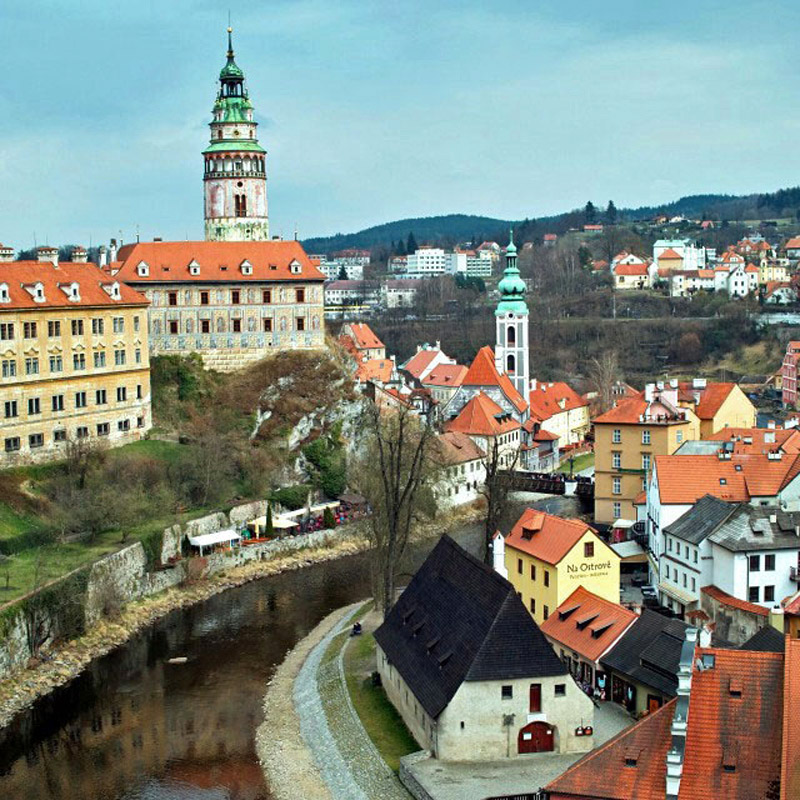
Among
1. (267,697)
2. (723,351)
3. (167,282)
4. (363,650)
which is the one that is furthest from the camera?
(723,351)

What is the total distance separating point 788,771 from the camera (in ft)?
66.7

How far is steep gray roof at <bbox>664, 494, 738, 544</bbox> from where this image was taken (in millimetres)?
39312

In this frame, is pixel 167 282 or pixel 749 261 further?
pixel 749 261

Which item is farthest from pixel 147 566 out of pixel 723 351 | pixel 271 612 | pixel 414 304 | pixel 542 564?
pixel 414 304

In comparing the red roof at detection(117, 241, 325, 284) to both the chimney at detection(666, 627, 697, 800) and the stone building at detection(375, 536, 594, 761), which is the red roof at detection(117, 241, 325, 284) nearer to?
the stone building at detection(375, 536, 594, 761)

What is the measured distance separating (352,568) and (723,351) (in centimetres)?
7019

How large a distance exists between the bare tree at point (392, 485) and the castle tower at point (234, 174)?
16.0 metres

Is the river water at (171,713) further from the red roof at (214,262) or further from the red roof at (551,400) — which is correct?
the red roof at (551,400)

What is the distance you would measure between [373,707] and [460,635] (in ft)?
15.9

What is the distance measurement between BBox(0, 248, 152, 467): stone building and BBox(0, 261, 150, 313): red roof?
0.05 meters

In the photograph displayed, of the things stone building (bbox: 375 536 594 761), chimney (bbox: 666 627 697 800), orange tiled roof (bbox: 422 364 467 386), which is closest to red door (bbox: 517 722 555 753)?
stone building (bbox: 375 536 594 761)

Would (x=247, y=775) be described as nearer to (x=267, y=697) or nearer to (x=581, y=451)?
(x=267, y=697)

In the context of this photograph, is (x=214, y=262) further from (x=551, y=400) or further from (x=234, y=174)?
(x=551, y=400)

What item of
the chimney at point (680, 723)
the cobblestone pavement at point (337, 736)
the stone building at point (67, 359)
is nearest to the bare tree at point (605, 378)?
the stone building at point (67, 359)
